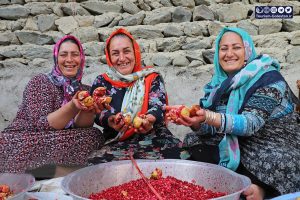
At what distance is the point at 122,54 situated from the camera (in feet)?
10.2

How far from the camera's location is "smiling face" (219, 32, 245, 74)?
2.55m

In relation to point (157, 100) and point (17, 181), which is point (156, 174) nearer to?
point (17, 181)

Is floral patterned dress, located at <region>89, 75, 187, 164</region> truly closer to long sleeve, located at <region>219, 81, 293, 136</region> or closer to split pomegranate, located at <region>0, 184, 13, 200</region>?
long sleeve, located at <region>219, 81, 293, 136</region>

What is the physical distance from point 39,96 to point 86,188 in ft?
4.95

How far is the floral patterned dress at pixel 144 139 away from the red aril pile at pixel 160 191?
93cm

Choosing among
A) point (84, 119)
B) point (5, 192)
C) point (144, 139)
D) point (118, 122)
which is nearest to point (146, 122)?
point (118, 122)

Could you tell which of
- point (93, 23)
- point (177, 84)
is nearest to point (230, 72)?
point (177, 84)

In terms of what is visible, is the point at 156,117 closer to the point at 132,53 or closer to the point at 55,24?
the point at 132,53

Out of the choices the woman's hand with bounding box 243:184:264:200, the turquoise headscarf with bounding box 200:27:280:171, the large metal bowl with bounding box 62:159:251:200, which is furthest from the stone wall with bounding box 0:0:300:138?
the large metal bowl with bounding box 62:159:251:200

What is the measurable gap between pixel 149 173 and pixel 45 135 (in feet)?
4.32

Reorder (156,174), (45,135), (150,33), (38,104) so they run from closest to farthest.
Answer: (156,174)
(45,135)
(38,104)
(150,33)

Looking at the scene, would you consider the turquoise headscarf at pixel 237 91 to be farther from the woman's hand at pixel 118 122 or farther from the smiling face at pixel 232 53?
the woman's hand at pixel 118 122

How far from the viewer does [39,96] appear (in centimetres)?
313

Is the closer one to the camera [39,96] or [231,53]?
[231,53]
